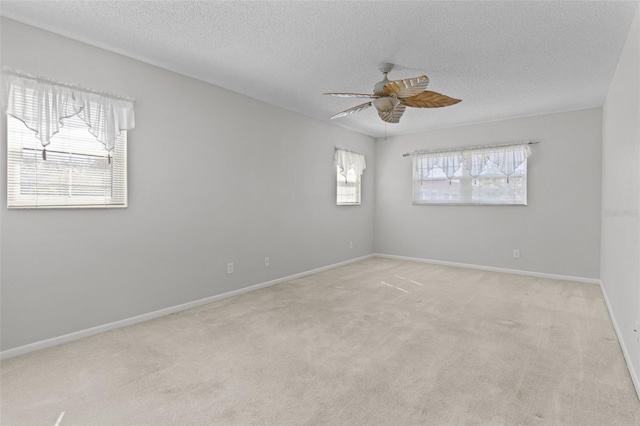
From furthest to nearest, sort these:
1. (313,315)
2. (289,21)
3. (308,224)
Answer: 1. (308,224)
2. (313,315)
3. (289,21)

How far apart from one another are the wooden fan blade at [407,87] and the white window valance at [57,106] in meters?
2.28

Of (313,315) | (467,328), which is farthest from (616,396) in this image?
(313,315)

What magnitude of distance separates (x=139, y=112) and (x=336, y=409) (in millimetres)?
2961

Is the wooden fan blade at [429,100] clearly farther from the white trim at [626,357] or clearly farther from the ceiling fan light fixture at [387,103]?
the white trim at [626,357]

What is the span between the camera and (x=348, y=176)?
5.97 meters

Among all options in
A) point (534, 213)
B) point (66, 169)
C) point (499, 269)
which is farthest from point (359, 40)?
point (499, 269)

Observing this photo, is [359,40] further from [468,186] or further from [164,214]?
[468,186]

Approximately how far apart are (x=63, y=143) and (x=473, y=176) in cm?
537

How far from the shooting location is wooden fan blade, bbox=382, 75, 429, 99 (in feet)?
8.36

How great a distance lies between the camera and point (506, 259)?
523 cm

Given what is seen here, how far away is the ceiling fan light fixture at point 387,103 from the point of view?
298 centimetres

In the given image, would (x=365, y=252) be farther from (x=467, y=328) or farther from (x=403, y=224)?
(x=467, y=328)

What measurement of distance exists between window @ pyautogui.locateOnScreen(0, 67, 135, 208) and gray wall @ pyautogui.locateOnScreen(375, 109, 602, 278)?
4.80 m

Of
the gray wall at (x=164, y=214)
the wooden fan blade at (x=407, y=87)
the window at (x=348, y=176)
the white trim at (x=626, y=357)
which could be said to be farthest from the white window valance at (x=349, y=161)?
the white trim at (x=626, y=357)
